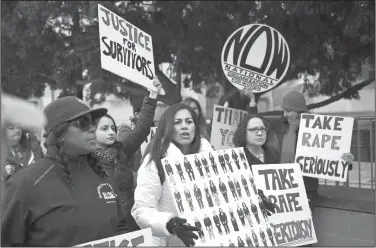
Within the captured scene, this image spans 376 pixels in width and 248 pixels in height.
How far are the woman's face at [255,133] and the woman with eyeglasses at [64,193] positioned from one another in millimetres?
1784

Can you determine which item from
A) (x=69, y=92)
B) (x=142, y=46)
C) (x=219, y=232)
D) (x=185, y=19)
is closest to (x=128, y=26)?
(x=142, y=46)

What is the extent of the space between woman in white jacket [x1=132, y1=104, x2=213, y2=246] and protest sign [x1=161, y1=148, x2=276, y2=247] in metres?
0.10

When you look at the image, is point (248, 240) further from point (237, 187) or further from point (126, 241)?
point (126, 241)

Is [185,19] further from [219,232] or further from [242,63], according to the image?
[219,232]

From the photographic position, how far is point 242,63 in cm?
534

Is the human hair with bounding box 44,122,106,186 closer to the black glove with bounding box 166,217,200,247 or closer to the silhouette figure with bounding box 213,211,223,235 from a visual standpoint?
the black glove with bounding box 166,217,200,247

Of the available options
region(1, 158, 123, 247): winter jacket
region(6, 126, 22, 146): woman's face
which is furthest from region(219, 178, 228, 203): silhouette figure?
region(6, 126, 22, 146): woman's face

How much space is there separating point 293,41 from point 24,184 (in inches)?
256

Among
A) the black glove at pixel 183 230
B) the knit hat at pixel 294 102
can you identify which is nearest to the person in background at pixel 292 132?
the knit hat at pixel 294 102

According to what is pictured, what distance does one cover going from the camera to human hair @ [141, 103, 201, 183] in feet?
8.86

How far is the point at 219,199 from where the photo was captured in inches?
103

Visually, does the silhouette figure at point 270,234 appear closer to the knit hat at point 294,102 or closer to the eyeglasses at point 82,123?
the eyeglasses at point 82,123

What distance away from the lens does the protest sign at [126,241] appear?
1.89 metres

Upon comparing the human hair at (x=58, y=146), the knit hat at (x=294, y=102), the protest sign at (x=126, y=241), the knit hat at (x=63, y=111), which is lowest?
the protest sign at (x=126, y=241)
